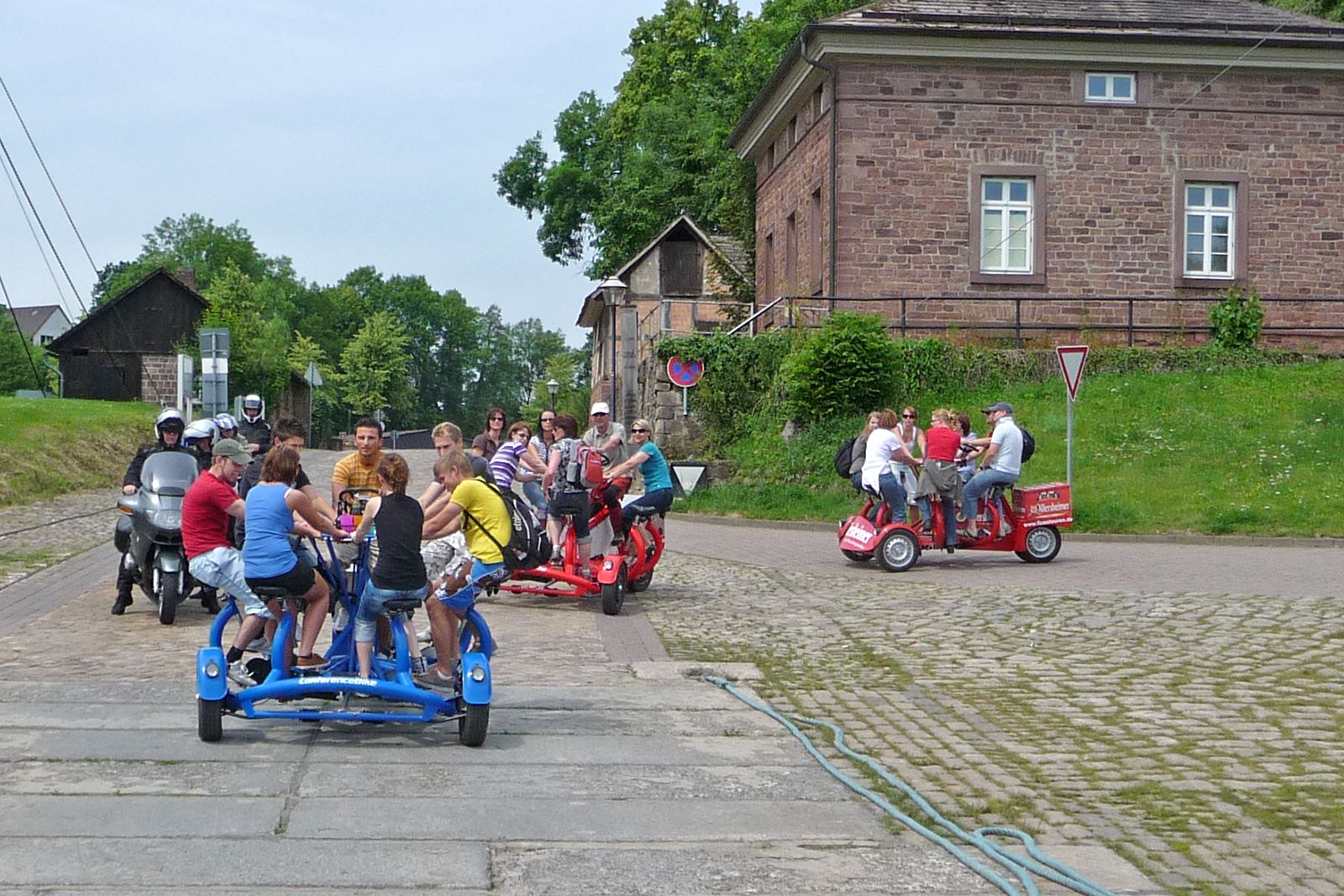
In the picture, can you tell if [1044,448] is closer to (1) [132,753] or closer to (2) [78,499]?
(2) [78,499]

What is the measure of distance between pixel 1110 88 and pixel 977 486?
17.2m

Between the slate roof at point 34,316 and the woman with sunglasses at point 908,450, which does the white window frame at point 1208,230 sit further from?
the slate roof at point 34,316

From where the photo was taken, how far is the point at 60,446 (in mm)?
33000

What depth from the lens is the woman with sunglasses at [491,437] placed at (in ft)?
55.1

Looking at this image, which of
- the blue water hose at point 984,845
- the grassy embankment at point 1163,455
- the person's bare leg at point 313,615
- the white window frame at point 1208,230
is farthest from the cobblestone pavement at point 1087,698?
the white window frame at point 1208,230

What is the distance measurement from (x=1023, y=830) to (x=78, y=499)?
2508cm

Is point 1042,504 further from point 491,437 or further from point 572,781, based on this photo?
point 572,781

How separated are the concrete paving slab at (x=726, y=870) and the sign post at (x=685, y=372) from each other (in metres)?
24.7

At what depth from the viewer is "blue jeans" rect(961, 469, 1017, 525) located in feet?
58.3

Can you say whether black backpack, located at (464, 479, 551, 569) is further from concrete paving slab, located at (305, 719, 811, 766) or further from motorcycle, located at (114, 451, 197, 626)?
concrete paving slab, located at (305, 719, 811, 766)

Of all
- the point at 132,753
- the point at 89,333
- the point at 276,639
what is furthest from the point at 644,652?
the point at 89,333

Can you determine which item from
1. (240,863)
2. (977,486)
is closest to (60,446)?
(977,486)

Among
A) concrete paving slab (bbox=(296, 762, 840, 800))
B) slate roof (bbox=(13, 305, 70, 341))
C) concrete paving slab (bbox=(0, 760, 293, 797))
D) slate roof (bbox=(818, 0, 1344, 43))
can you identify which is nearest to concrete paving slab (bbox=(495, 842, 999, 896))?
concrete paving slab (bbox=(296, 762, 840, 800))

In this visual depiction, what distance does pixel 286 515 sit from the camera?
8023mm
